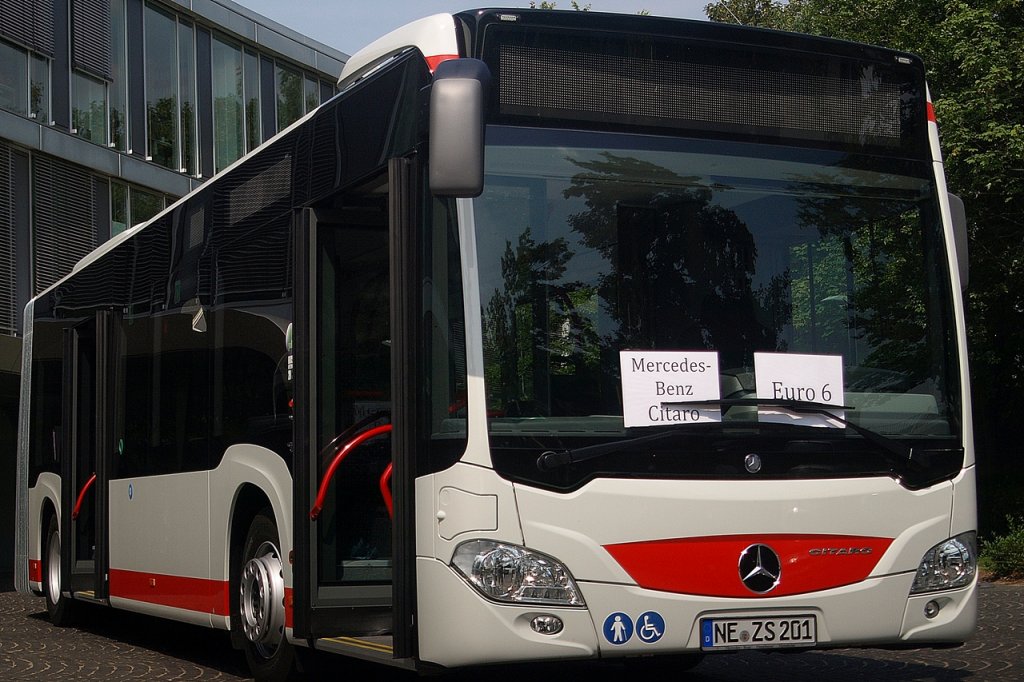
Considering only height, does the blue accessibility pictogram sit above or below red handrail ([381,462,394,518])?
below

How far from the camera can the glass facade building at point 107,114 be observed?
24250mm

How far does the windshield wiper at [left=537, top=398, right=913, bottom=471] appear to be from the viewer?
6.45 m

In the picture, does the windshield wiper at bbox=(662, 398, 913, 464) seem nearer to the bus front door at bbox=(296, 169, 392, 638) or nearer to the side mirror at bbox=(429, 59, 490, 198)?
the side mirror at bbox=(429, 59, 490, 198)

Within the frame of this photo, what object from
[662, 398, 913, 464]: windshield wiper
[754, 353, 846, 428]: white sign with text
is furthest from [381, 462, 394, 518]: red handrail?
[754, 353, 846, 428]: white sign with text

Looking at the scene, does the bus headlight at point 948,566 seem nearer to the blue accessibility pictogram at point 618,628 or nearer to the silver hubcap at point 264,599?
the blue accessibility pictogram at point 618,628

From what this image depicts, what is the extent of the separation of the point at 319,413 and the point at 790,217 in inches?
100

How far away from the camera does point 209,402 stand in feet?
31.7

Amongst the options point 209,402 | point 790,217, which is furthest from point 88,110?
point 790,217

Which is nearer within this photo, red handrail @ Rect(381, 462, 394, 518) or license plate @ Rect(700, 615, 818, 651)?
license plate @ Rect(700, 615, 818, 651)

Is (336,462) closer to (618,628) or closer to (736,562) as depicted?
(618,628)

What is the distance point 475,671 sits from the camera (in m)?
9.87

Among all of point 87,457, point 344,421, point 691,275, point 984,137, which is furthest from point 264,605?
point 984,137

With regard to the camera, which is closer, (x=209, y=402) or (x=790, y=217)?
(x=790, y=217)

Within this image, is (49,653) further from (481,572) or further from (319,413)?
(481,572)
